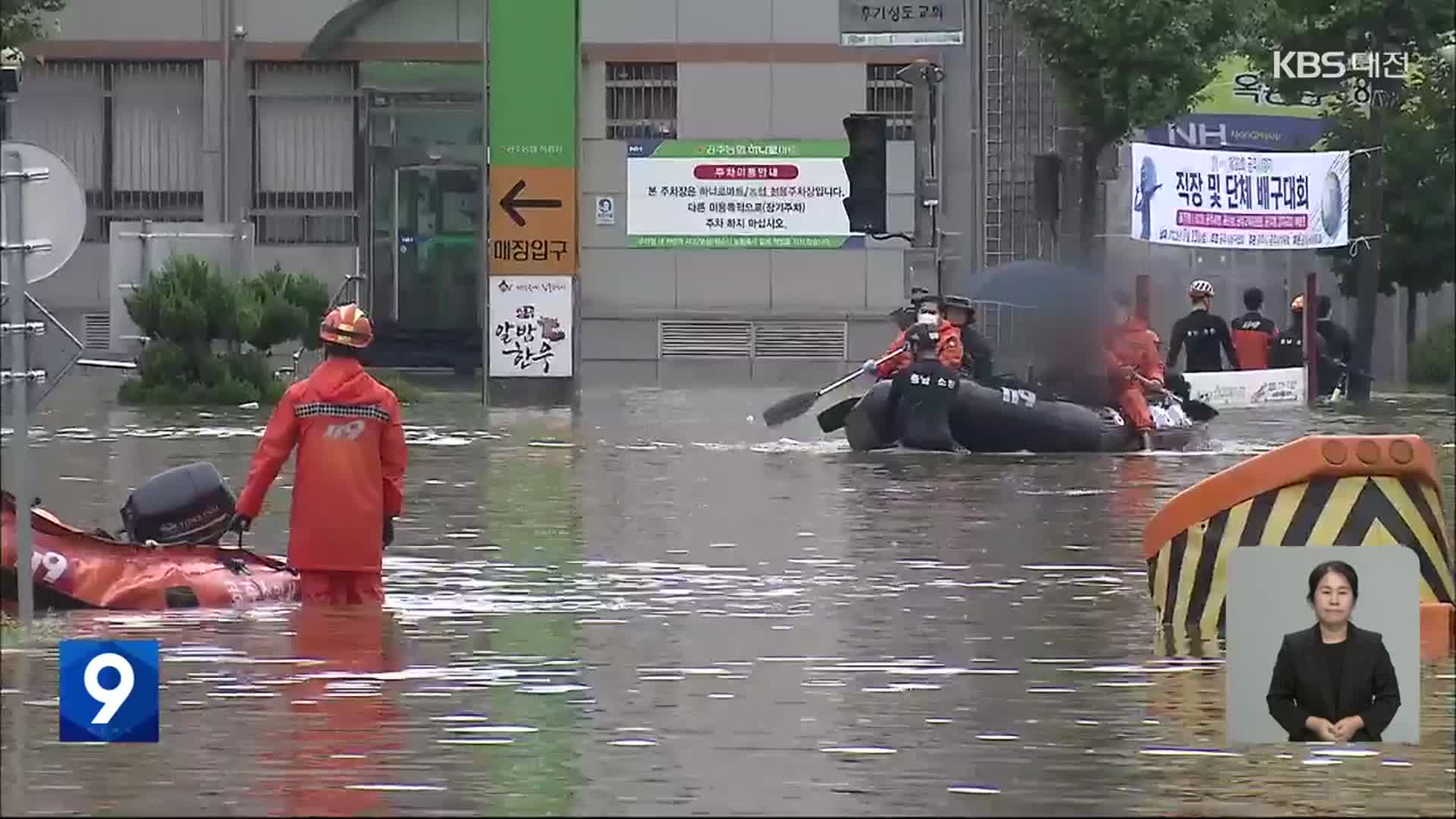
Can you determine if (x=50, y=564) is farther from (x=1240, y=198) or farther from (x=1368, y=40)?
(x=1368, y=40)

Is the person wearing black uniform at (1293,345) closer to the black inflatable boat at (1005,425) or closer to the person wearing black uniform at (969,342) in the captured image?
the person wearing black uniform at (969,342)

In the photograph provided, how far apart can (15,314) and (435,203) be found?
3059cm

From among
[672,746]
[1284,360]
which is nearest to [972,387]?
[1284,360]

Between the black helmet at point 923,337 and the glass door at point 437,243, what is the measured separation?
1590 cm

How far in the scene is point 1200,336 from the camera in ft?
120

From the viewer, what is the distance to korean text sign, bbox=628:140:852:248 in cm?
4225

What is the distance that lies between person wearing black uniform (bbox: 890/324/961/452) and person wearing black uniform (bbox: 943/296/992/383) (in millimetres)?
1070

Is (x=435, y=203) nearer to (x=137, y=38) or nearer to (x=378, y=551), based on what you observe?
(x=137, y=38)

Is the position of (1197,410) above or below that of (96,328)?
below

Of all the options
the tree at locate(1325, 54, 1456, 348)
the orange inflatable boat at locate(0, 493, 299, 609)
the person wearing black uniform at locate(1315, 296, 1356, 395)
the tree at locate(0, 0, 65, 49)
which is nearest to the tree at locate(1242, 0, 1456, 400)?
the tree at locate(1325, 54, 1456, 348)

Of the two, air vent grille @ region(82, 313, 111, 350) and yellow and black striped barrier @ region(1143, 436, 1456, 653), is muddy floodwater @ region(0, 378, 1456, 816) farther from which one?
air vent grille @ region(82, 313, 111, 350)

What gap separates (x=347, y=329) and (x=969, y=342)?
1563 centimetres

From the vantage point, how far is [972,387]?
90.1 feet

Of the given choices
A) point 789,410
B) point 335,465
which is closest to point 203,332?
point 789,410
